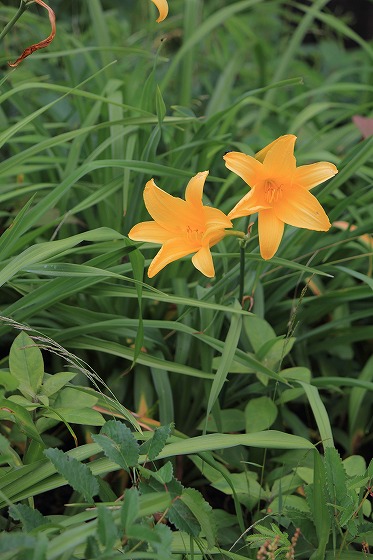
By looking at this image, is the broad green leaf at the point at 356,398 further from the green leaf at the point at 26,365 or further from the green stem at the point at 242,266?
the green leaf at the point at 26,365

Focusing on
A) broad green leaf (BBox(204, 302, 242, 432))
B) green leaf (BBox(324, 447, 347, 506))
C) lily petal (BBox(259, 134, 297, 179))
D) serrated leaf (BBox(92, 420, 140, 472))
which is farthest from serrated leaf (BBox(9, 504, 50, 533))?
lily petal (BBox(259, 134, 297, 179))

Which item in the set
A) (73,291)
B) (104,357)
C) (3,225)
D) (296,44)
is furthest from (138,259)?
(296,44)

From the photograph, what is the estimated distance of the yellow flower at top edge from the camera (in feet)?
4.10

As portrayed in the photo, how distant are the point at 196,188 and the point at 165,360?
392 millimetres

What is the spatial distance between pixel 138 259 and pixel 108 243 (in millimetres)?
248

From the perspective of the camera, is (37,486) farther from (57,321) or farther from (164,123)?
(164,123)

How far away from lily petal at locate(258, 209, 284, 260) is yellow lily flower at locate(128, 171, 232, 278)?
57mm

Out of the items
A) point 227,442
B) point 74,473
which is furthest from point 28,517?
point 227,442

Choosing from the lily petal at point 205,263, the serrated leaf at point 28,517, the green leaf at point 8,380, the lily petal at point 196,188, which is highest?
the lily petal at point 196,188

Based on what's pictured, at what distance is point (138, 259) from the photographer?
1312 mm

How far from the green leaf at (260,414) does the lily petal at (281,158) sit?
45 cm

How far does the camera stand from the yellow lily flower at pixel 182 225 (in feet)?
4.09

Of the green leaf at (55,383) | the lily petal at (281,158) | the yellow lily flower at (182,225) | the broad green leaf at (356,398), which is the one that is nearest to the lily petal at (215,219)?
the yellow lily flower at (182,225)

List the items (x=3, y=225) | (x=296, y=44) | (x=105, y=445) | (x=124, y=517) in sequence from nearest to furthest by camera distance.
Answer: (x=124, y=517) → (x=105, y=445) → (x=3, y=225) → (x=296, y=44)
